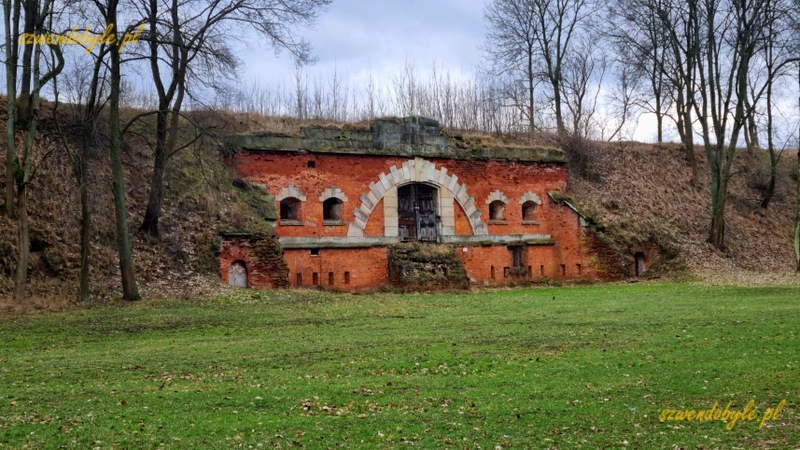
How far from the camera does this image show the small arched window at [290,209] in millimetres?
23984

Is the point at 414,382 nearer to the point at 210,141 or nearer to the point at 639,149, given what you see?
the point at 210,141

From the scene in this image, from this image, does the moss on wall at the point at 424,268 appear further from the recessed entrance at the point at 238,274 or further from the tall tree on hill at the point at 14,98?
the tall tree on hill at the point at 14,98

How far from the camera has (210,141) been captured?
23438 millimetres

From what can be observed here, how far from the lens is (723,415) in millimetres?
7359

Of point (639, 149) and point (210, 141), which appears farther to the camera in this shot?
point (639, 149)

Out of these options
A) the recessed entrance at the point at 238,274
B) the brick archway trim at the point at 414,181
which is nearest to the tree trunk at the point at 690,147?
the brick archway trim at the point at 414,181

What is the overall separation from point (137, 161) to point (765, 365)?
700 inches

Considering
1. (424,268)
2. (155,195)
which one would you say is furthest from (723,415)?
(424,268)

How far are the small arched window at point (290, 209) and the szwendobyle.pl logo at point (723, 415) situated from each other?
17438mm

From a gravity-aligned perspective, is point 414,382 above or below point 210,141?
below

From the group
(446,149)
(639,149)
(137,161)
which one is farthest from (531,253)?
(137,161)

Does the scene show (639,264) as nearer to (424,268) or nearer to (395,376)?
(424,268)

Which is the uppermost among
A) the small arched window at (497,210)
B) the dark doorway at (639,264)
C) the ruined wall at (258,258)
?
the small arched window at (497,210)

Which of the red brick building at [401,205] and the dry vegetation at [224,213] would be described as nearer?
the dry vegetation at [224,213]
